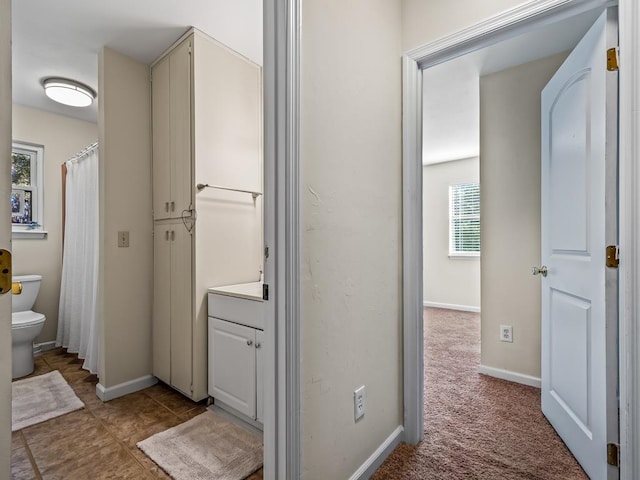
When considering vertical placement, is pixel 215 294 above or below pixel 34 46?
below

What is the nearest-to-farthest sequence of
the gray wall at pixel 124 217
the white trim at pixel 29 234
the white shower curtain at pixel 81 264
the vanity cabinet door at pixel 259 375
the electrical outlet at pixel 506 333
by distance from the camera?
the vanity cabinet door at pixel 259 375 < the gray wall at pixel 124 217 < the electrical outlet at pixel 506 333 < the white shower curtain at pixel 81 264 < the white trim at pixel 29 234

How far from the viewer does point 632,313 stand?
1125 millimetres

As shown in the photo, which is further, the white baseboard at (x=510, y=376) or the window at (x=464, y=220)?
the window at (x=464, y=220)

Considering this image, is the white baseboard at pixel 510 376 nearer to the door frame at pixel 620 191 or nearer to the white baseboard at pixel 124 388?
the door frame at pixel 620 191

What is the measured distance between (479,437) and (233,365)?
55.7 inches

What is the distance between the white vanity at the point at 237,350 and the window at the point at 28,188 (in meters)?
2.48

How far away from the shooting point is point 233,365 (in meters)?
1.85

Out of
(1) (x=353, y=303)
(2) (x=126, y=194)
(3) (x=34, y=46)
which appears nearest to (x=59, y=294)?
(2) (x=126, y=194)

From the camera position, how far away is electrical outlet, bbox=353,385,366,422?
4.29ft

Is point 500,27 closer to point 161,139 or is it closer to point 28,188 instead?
point 161,139

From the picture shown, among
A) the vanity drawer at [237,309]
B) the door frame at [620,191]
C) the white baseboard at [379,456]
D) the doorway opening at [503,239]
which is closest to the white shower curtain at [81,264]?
the vanity drawer at [237,309]

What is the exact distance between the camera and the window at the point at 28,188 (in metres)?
3.08

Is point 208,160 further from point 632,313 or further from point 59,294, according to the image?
point 59,294

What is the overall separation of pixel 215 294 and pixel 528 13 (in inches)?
84.0
